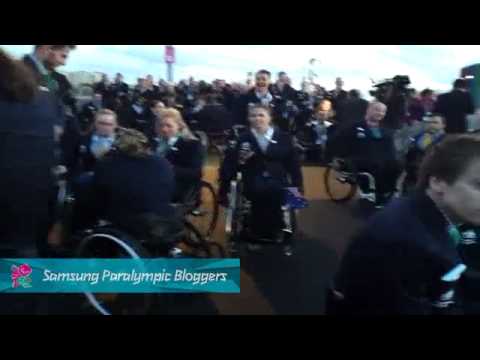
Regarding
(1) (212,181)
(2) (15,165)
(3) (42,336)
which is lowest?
(3) (42,336)

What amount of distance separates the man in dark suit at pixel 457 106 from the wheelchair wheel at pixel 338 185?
0.53 m

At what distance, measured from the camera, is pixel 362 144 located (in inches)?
96.5

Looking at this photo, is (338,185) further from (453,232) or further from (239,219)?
(453,232)

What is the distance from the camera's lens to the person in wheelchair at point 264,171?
2.54 metres

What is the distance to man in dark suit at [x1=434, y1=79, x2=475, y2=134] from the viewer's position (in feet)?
6.68

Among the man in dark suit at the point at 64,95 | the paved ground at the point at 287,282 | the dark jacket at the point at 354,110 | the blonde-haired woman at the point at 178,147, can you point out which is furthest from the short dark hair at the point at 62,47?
the dark jacket at the point at 354,110

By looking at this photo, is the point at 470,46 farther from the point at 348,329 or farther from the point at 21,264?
the point at 21,264

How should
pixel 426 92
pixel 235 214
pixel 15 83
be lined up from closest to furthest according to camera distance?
pixel 15 83 → pixel 426 92 → pixel 235 214

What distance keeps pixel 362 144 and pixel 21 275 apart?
1.67 metres

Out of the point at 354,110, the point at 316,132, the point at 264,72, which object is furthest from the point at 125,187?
the point at 354,110

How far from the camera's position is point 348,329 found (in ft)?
7.10

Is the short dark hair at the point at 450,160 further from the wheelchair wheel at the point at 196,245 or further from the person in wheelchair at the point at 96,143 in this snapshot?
the person in wheelchair at the point at 96,143

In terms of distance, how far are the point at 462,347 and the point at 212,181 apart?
1.38 metres
